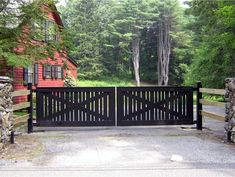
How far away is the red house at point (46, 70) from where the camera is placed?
49.8 feet

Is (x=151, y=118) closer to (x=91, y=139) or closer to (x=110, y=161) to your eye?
(x=91, y=139)

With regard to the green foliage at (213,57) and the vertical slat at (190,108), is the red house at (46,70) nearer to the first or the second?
the vertical slat at (190,108)

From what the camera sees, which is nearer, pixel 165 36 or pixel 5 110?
pixel 5 110

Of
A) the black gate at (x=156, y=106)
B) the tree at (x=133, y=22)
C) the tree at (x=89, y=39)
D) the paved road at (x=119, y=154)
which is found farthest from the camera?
the tree at (x=133, y=22)

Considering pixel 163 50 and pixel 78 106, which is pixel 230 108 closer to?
pixel 78 106

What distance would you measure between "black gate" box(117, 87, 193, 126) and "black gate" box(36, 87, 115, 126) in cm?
40

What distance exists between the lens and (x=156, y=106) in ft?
34.3

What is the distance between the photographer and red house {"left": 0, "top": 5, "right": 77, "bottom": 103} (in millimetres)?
15191

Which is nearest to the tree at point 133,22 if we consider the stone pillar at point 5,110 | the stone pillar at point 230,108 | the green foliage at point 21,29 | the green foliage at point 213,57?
the green foliage at point 213,57

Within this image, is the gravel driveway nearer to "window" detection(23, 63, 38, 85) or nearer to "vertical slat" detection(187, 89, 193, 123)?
"vertical slat" detection(187, 89, 193, 123)

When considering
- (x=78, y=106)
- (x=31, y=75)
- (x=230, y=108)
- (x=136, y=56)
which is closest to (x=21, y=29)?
(x=78, y=106)

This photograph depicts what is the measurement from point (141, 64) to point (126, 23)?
26.6 feet

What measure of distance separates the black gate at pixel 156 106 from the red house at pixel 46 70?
5.15 metres

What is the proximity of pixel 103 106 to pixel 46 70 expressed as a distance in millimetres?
15722
